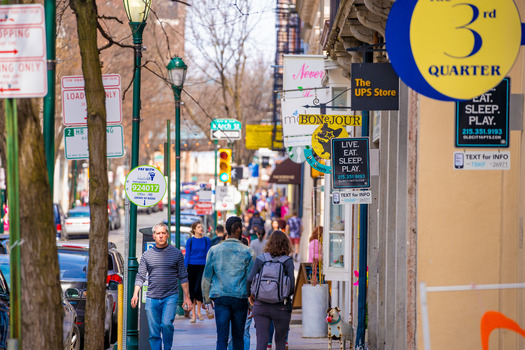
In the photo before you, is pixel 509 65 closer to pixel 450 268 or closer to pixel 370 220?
pixel 450 268

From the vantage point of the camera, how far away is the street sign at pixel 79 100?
35.7ft

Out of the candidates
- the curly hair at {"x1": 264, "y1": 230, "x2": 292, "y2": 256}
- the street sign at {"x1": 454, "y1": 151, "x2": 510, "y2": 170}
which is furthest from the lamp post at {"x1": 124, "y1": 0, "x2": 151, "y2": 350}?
the street sign at {"x1": 454, "y1": 151, "x2": 510, "y2": 170}

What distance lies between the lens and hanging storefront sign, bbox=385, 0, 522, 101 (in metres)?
6.28

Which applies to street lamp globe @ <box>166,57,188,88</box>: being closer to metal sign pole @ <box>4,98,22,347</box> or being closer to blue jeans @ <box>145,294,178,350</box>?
blue jeans @ <box>145,294,178,350</box>

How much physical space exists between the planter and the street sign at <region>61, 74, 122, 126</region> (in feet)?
14.1

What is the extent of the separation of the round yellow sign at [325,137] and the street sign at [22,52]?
8598mm

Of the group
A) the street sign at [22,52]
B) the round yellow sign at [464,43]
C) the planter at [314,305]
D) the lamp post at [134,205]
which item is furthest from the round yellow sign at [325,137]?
the street sign at [22,52]

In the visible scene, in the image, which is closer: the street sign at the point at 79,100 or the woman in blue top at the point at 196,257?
the street sign at the point at 79,100

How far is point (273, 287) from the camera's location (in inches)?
420

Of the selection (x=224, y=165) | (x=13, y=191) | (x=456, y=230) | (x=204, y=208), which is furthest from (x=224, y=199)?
(x=13, y=191)

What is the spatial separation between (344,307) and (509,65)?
36.2 feet

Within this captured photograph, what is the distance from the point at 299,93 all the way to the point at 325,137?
5.36m

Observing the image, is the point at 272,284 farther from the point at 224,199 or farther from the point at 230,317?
the point at 224,199

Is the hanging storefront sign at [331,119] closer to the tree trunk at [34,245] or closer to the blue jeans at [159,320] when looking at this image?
the blue jeans at [159,320]
